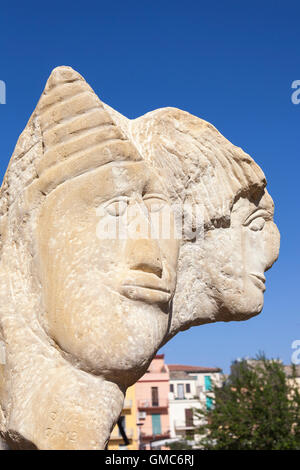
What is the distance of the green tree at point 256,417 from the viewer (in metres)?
16.2

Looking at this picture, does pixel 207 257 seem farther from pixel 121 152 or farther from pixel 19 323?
pixel 19 323

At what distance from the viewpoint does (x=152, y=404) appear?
33875mm

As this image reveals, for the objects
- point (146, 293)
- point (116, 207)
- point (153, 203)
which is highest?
point (153, 203)

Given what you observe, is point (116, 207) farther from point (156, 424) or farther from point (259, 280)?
point (156, 424)

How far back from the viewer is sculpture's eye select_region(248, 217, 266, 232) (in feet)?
13.6

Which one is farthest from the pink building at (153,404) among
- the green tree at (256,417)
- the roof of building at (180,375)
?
the green tree at (256,417)

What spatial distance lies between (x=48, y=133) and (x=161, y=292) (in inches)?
44.9

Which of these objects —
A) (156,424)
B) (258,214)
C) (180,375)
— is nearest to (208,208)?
(258,214)

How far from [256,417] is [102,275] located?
14928 millimetres

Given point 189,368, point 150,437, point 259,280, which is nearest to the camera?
point 259,280

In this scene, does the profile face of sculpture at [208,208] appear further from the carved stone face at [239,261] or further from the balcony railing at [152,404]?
the balcony railing at [152,404]

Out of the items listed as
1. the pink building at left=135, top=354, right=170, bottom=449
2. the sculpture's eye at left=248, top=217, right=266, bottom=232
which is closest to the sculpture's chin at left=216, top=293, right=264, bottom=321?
the sculpture's eye at left=248, top=217, right=266, bottom=232

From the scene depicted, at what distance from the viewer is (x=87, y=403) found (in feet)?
9.52

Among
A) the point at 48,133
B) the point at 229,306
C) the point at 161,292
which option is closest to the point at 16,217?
the point at 48,133
